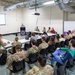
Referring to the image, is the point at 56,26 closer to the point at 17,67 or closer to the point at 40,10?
the point at 40,10

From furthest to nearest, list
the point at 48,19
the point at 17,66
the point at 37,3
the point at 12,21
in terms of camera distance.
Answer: the point at 12,21 < the point at 48,19 < the point at 37,3 < the point at 17,66

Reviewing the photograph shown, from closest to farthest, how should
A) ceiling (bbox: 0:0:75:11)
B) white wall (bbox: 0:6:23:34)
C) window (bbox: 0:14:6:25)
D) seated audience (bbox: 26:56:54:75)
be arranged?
seated audience (bbox: 26:56:54:75)
ceiling (bbox: 0:0:75:11)
window (bbox: 0:14:6:25)
white wall (bbox: 0:6:23:34)

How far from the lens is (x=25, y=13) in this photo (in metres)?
14.0

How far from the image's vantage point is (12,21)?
43.8 ft

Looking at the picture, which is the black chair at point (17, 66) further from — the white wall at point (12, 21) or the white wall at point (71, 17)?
the white wall at point (12, 21)

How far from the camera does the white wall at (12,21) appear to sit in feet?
41.8

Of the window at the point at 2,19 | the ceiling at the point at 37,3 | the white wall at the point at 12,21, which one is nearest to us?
the ceiling at the point at 37,3

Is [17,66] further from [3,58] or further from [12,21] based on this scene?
[12,21]

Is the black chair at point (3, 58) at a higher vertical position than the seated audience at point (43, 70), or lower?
lower

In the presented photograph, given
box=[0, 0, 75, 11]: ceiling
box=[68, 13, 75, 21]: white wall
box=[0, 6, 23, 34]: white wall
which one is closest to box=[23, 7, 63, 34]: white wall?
box=[68, 13, 75, 21]: white wall

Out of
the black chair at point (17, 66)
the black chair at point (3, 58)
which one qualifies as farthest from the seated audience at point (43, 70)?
the black chair at point (3, 58)

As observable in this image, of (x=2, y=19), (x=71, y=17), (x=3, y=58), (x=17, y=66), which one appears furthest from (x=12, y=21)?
(x=17, y=66)

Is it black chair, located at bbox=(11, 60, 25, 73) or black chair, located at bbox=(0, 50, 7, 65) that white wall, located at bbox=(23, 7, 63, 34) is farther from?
black chair, located at bbox=(11, 60, 25, 73)

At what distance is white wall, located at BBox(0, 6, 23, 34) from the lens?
502 inches
